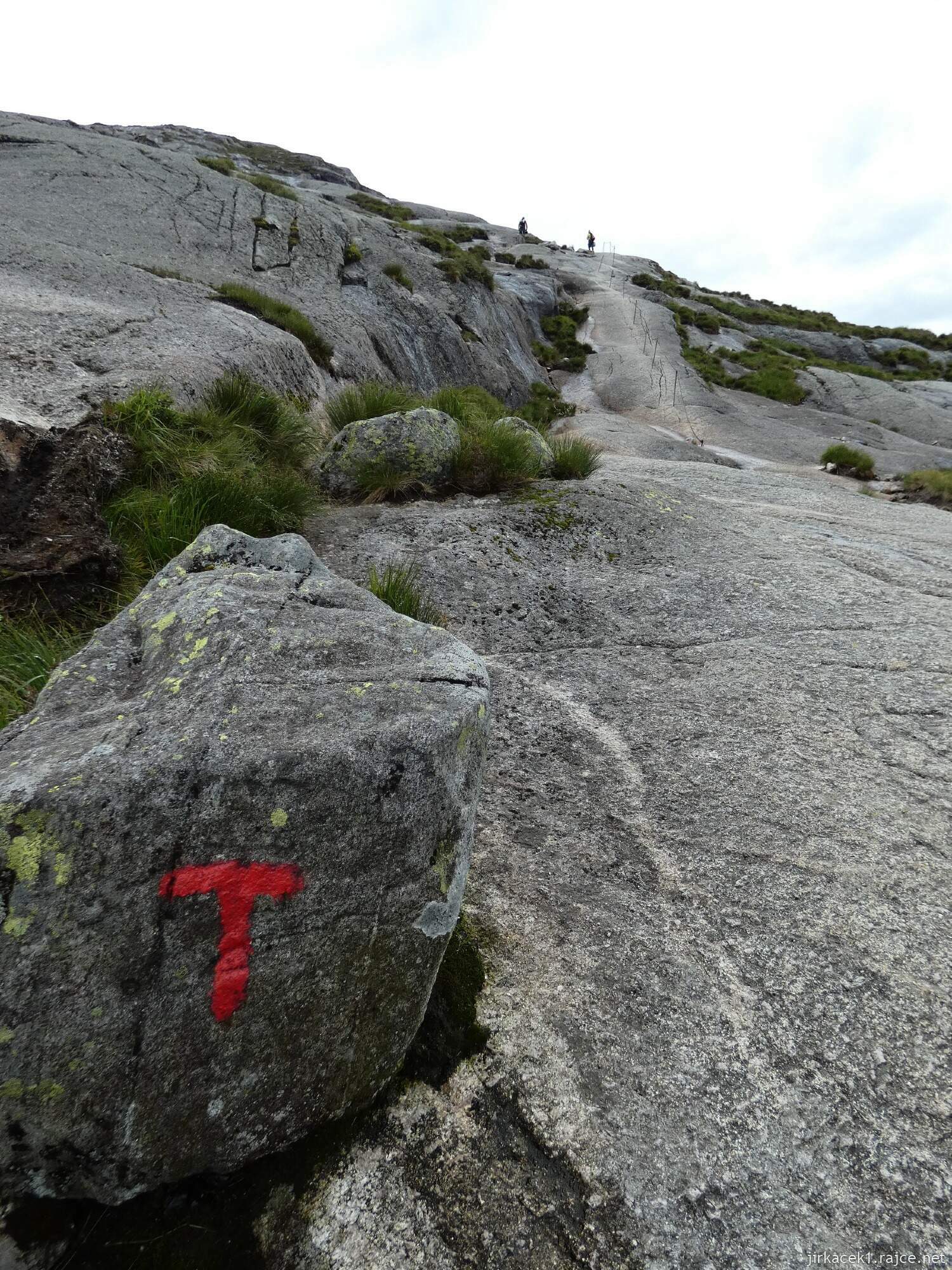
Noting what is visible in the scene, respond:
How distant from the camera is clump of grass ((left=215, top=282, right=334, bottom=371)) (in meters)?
11.6

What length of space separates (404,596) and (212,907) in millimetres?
3146

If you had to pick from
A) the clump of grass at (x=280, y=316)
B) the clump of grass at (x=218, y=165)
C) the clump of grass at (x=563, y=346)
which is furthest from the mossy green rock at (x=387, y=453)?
the clump of grass at (x=563, y=346)

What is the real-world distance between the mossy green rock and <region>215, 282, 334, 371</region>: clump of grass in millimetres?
5688

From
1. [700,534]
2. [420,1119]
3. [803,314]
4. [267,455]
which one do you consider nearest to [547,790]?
[420,1119]

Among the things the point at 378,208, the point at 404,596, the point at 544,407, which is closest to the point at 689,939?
the point at 404,596

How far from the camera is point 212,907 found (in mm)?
1884

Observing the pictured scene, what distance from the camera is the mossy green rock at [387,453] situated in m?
7.19

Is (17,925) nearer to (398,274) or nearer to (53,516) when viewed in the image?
(53,516)

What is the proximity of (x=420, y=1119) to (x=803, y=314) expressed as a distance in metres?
62.9

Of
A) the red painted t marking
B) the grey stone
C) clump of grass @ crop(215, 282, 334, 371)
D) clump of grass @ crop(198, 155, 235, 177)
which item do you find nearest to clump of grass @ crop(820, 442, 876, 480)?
the grey stone

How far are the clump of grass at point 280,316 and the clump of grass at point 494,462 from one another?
225 inches

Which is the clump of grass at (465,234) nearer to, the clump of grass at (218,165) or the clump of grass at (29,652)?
the clump of grass at (218,165)

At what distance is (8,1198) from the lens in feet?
5.52

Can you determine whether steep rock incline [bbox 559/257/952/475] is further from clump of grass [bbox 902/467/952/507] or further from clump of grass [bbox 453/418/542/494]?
clump of grass [bbox 453/418/542/494]
